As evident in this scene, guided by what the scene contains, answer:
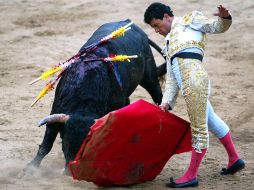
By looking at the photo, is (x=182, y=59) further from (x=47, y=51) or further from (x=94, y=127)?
(x=47, y=51)

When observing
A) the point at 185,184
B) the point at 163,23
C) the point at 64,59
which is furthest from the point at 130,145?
the point at 64,59

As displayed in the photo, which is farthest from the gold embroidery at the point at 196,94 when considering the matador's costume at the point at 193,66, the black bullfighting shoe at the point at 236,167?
the black bullfighting shoe at the point at 236,167

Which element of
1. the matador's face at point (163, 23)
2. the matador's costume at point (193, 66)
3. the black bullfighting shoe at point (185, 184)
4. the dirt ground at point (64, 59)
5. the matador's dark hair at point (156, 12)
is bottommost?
the dirt ground at point (64, 59)

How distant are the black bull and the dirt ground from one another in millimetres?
324

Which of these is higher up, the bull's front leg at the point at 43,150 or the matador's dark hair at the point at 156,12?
the matador's dark hair at the point at 156,12

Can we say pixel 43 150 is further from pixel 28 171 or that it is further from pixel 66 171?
pixel 66 171

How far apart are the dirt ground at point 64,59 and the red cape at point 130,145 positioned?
0.20 metres

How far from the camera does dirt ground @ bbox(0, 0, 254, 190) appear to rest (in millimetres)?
5102

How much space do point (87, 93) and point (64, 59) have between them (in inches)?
141

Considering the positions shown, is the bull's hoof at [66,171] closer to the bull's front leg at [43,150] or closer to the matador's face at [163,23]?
the bull's front leg at [43,150]

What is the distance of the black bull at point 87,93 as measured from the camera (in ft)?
15.4

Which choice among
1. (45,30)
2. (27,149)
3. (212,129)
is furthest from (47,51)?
(212,129)

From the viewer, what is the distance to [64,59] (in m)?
8.49

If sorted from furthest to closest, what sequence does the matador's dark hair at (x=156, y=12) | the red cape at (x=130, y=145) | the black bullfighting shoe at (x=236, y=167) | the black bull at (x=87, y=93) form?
the black bullfighting shoe at (x=236, y=167) < the black bull at (x=87, y=93) < the matador's dark hair at (x=156, y=12) < the red cape at (x=130, y=145)
